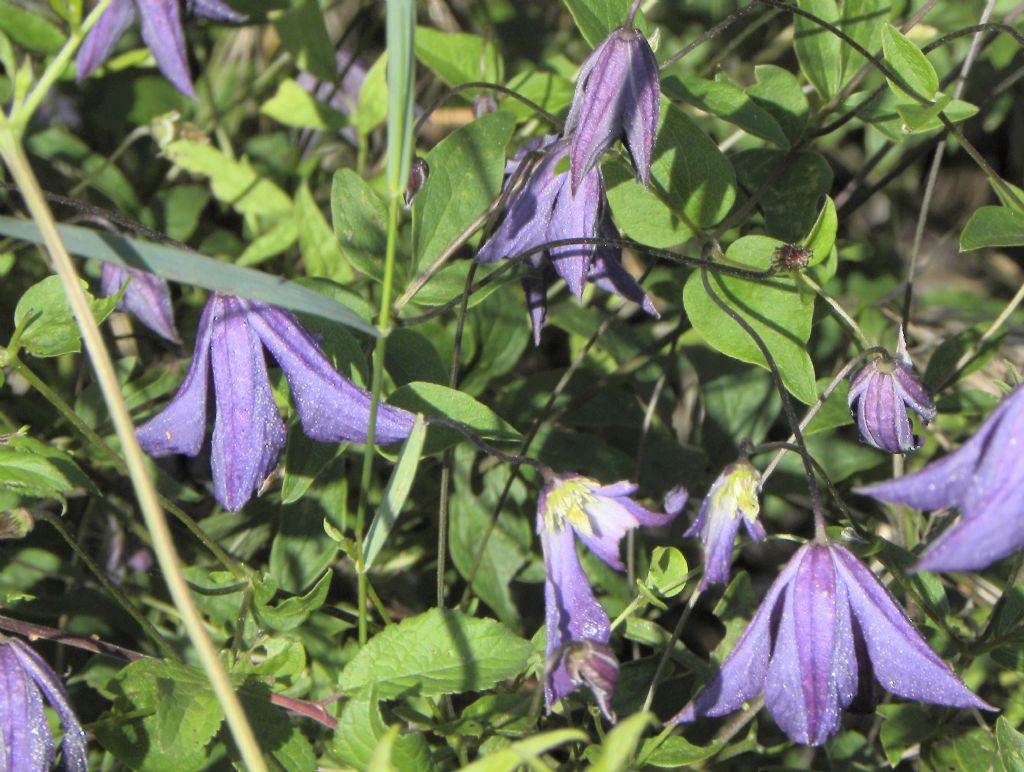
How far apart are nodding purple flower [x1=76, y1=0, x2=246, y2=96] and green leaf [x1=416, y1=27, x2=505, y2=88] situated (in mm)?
292

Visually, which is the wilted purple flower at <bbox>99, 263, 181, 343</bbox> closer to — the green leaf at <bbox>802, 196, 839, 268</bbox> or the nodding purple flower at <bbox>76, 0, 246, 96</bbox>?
the nodding purple flower at <bbox>76, 0, 246, 96</bbox>

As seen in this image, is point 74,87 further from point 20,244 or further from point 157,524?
point 157,524

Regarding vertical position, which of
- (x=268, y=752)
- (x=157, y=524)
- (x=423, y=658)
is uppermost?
(x=157, y=524)

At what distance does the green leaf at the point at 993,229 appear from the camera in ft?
3.82

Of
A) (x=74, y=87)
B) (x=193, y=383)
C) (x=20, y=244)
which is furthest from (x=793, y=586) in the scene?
(x=74, y=87)

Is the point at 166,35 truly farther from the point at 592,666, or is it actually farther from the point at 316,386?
the point at 592,666

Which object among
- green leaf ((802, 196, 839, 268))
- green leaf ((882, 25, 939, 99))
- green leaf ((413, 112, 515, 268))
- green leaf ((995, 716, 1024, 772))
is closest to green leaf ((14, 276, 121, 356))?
green leaf ((413, 112, 515, 268))

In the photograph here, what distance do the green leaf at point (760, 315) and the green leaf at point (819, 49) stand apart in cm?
27

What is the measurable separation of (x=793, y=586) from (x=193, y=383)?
1.93ft

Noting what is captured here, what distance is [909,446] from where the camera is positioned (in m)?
1.12

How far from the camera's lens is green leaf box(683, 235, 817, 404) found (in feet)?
3.75

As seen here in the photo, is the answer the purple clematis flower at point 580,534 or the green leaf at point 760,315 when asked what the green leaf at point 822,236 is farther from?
the purple clematis flower at point 580,534

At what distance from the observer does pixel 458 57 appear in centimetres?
158

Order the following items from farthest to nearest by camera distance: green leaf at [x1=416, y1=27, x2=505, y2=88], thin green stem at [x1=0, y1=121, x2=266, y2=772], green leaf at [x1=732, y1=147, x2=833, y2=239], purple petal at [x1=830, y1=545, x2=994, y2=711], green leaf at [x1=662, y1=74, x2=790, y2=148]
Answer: green leaf at [x1=416, y1=27, x2=505, y2=88], green leaf at [x1=732, y1=147, x2=833, y2=239], green leaf at [x1=662, y1=74, x2=790, y2=148], purple petal at [x1=830, y1=545, x2=994, y2=711], thin green stem at [x1=0, y1=121, x2=266, y2=772]
